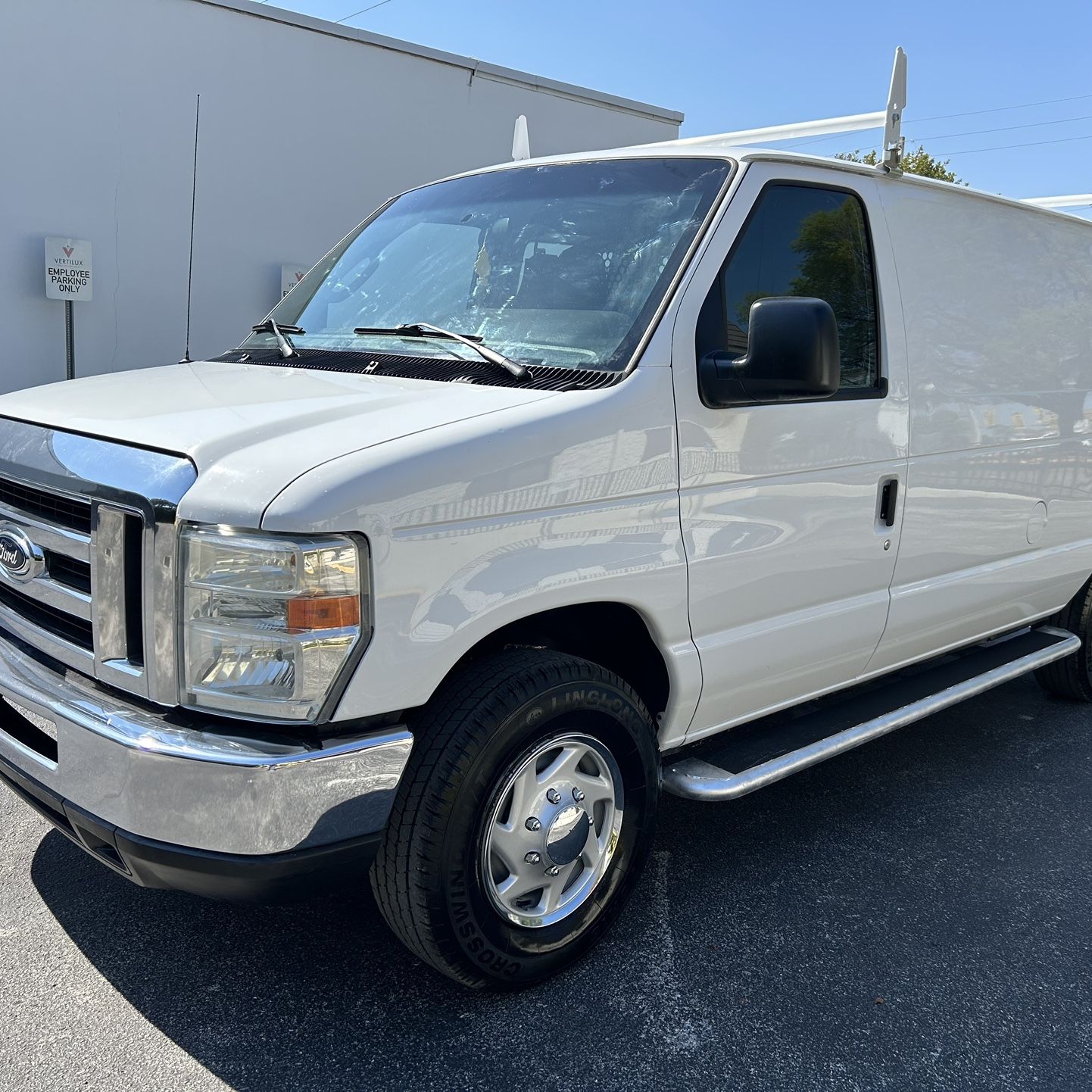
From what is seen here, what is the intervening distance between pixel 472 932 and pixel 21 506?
1.49 meters

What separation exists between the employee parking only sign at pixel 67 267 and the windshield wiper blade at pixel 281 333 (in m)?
5.78

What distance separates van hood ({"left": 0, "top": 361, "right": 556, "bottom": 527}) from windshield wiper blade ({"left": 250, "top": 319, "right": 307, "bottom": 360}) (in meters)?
0.21

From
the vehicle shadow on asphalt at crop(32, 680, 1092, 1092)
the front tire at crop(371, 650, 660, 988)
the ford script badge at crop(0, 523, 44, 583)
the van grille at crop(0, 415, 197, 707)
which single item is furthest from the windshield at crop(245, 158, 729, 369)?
the vehicle shadow on asphalt at crop(32, 680, 1092, 1092)

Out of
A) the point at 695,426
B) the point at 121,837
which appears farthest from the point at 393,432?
the point at 121,837

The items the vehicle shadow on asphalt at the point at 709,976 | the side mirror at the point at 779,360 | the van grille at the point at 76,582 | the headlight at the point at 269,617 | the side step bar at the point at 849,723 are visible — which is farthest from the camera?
the side step bar at the point at 849,723

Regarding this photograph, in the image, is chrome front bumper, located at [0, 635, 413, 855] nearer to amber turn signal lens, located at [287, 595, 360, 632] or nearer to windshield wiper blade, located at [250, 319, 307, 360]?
amber turn signal lens, located at [287, 595, 360, 632]

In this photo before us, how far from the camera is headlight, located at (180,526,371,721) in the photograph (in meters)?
2.17

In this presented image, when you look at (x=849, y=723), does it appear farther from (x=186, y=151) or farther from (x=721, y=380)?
(x=186, y=151)

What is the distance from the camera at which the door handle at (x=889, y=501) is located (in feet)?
11.4

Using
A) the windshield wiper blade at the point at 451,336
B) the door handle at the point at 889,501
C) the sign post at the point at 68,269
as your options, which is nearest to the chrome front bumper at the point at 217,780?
the windshield wiper blade at the point at 451,336

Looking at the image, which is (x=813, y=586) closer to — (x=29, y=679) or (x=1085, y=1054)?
(x=1085, y=1054)

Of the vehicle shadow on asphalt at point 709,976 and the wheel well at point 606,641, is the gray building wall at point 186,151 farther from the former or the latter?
the wheel well at point 606,641

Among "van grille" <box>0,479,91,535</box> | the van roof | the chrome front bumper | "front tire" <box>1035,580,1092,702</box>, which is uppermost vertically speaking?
the van roof

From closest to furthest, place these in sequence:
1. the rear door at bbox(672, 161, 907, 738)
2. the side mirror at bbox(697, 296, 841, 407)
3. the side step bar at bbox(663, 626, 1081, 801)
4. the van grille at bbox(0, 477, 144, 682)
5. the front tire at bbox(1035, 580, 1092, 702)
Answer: the van grille at bbox(0, 477, 144, 682), the side mirror at bbox(697, 296, 841, 407), the rear door at bbox(672, 161, 907, 738), the side step bar at bbox(663, 626, 1081, 801), the front tire at bbox(1035, 580, 1092, 702)
